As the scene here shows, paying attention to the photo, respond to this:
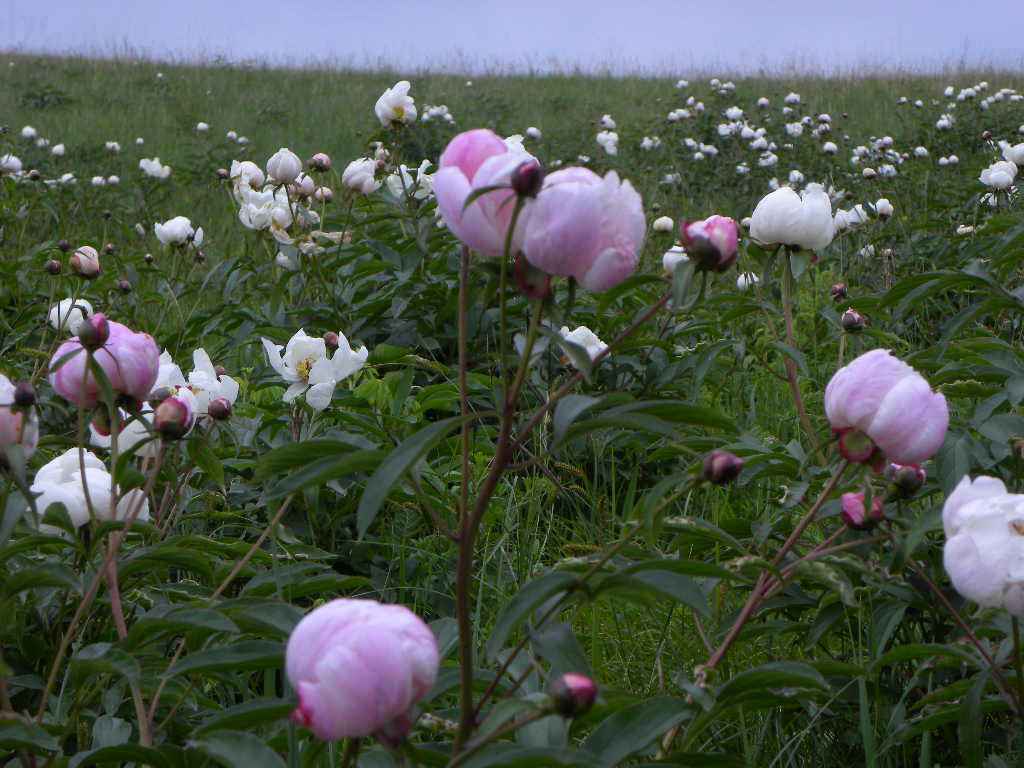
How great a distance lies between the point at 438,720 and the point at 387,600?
1110 mm

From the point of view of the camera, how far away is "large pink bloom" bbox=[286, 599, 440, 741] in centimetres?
67

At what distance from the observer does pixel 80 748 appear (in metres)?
1.33

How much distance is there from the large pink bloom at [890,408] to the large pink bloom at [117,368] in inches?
28.2

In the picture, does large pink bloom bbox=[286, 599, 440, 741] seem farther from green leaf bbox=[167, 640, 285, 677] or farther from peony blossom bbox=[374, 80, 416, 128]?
peony blossom bbox=[374, 80, 416, 128]

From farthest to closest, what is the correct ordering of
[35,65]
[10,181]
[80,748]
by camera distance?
1. [35,65]
2. [10,181]
3. [80,748]

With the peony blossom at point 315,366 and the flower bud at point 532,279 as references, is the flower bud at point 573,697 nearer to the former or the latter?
the flower bud at point 532,279

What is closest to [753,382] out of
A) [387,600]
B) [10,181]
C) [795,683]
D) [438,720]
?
[387,600]

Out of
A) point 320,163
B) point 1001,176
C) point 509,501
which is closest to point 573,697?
point 509,501

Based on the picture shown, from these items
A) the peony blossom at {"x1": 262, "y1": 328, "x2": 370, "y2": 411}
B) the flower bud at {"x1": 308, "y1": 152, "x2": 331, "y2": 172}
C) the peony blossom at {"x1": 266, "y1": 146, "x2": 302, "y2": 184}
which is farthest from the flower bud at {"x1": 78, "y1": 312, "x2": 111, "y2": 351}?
the flower bud at {"x1": 308, "y1": 152, "x2": 331, "y2": 172}

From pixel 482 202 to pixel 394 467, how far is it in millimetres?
221

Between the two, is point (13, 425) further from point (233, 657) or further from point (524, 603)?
point (524, 603)

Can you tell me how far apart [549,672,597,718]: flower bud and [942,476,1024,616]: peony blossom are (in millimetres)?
456

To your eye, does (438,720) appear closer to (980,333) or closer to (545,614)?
(545,614)

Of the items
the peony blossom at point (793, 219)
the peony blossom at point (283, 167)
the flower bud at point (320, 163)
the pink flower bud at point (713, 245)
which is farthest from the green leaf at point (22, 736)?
the flower bud at point (320, 163)
